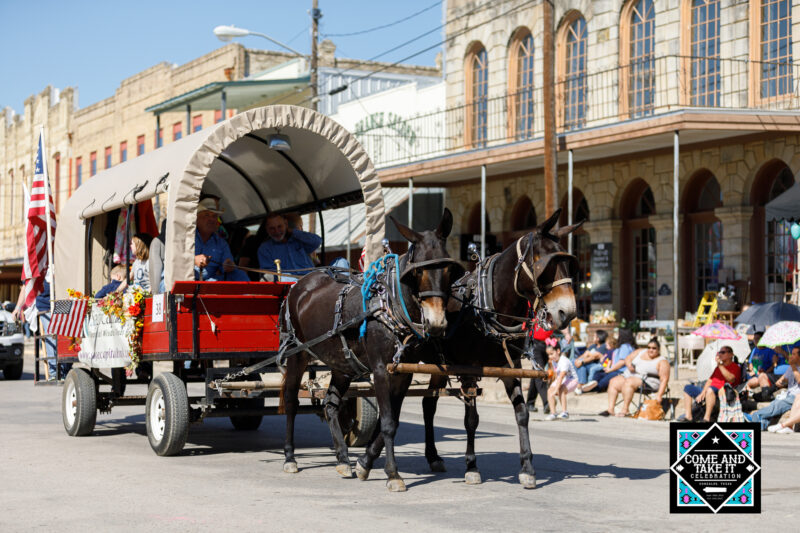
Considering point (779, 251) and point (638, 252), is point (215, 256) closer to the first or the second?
point (779, 251)

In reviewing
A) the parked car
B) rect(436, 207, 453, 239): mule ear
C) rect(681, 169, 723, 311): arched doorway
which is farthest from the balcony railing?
rect(436, 207, 453, 239): mule ear

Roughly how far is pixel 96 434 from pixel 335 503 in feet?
19.6

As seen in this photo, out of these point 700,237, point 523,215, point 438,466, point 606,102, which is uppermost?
point 606,102

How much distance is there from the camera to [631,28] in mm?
24953

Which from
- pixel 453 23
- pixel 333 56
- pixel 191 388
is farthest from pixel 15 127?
pixel 191 388

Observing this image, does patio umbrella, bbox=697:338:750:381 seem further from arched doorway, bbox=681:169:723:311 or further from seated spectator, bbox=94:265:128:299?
seated spectator, bbox=94:265:128:299

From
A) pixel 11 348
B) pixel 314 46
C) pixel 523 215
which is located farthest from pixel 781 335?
pixel 314 46

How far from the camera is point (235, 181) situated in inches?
567

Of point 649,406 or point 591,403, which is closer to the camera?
point 649,406

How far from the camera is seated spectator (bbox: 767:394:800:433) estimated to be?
1497cm

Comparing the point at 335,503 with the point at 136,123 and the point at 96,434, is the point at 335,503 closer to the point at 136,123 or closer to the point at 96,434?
the point at 96,434

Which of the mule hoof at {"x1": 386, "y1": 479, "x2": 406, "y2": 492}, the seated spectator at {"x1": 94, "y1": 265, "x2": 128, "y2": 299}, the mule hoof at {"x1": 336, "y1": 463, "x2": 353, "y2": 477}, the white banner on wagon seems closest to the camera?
the mule hoof at {"x1": 386, "y1": 479, "x2": 406, "y2": 492}

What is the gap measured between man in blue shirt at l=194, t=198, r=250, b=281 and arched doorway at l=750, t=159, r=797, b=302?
42.7 ft

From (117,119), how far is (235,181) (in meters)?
37.3
